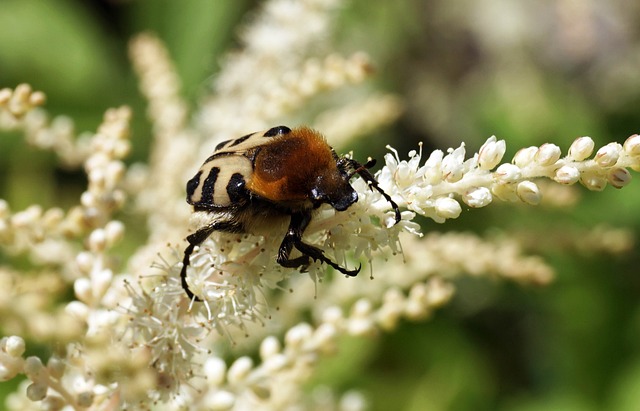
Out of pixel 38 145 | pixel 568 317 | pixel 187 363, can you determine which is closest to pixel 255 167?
pixel 187 363

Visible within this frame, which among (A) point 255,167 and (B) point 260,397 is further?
(B) point 260,397

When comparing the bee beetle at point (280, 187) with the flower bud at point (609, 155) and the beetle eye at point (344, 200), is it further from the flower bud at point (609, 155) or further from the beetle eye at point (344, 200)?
the flower bud at point (609, 155)

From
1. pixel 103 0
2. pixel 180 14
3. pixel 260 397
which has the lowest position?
pixel 260 397

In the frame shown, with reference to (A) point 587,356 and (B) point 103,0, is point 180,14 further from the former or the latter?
(A) point 587,356

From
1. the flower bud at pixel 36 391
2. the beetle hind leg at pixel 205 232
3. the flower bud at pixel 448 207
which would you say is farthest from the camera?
the beetle hind leg at pixel 205 232

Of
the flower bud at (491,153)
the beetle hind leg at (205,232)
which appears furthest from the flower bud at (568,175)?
the beetle hind leg at (205,232)

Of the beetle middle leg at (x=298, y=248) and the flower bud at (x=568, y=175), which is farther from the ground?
the beetle middle leg at (x=298, y=248)

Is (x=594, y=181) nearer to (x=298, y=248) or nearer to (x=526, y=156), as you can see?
(x=526, y=156)
